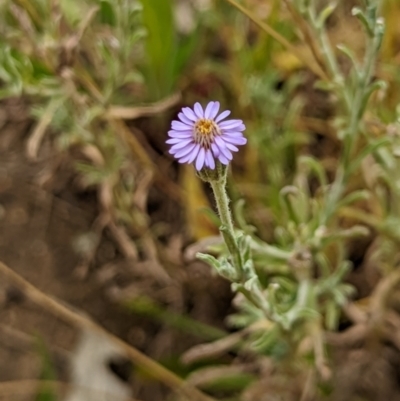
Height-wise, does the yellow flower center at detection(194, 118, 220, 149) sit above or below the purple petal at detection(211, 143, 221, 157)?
above

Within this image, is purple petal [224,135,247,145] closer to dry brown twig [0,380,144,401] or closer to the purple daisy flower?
the purple daisy flower

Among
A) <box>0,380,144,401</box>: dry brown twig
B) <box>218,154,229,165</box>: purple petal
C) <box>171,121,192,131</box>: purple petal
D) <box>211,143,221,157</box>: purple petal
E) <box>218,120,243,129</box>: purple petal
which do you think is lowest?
<box>218,154,229,165</box>: purple petal

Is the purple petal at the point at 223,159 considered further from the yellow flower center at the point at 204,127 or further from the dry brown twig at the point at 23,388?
the dry brown twig at the point at 23,388

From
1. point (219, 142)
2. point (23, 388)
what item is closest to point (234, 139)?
point (219, 142)

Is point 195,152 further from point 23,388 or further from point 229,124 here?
point 23,388

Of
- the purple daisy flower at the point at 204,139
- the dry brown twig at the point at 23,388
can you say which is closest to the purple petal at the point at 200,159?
the purple daisy flower at the point at 204,139

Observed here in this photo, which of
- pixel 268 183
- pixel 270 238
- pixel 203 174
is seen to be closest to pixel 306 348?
pixel 270 238

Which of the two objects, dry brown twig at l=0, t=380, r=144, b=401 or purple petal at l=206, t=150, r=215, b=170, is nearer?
purple petal at l=206, t=150, r=215, b=170

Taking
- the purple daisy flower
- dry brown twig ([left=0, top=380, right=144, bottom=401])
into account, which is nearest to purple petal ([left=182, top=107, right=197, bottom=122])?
the purple daisy flower

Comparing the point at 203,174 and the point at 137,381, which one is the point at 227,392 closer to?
the point at 137,381
